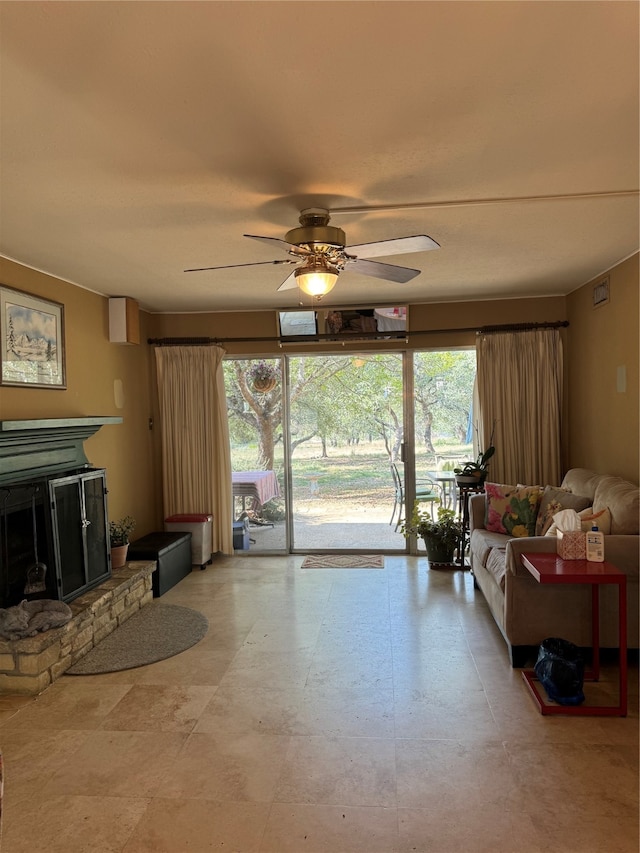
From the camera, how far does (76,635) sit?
3.61m

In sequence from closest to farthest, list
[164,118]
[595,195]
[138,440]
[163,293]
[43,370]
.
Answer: [164,118]
[595,195]
[43,370]
[163,293]
[138,440]

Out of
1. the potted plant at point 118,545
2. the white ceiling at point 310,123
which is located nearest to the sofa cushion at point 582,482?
the white ceiling at point 310,123

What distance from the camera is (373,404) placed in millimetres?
6008

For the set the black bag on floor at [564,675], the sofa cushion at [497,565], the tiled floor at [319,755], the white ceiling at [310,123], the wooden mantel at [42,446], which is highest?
the white ceiling at [310,123]

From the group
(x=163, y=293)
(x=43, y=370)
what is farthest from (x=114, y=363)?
(x=43, y=370)

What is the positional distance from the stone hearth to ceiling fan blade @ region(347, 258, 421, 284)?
2701 millimetres

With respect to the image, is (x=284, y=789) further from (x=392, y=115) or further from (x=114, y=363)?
(x=114, y=363)

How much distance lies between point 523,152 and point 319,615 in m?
3.28

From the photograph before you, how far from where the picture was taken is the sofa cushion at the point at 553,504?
412cm

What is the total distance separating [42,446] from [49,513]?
17.4 inches

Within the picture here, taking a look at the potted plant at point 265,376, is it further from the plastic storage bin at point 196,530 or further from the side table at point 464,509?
the side table at point 464,509

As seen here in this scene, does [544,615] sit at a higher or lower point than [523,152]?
lower

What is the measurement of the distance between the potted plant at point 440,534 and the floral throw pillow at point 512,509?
588 mm

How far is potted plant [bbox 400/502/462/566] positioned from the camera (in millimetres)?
5416
